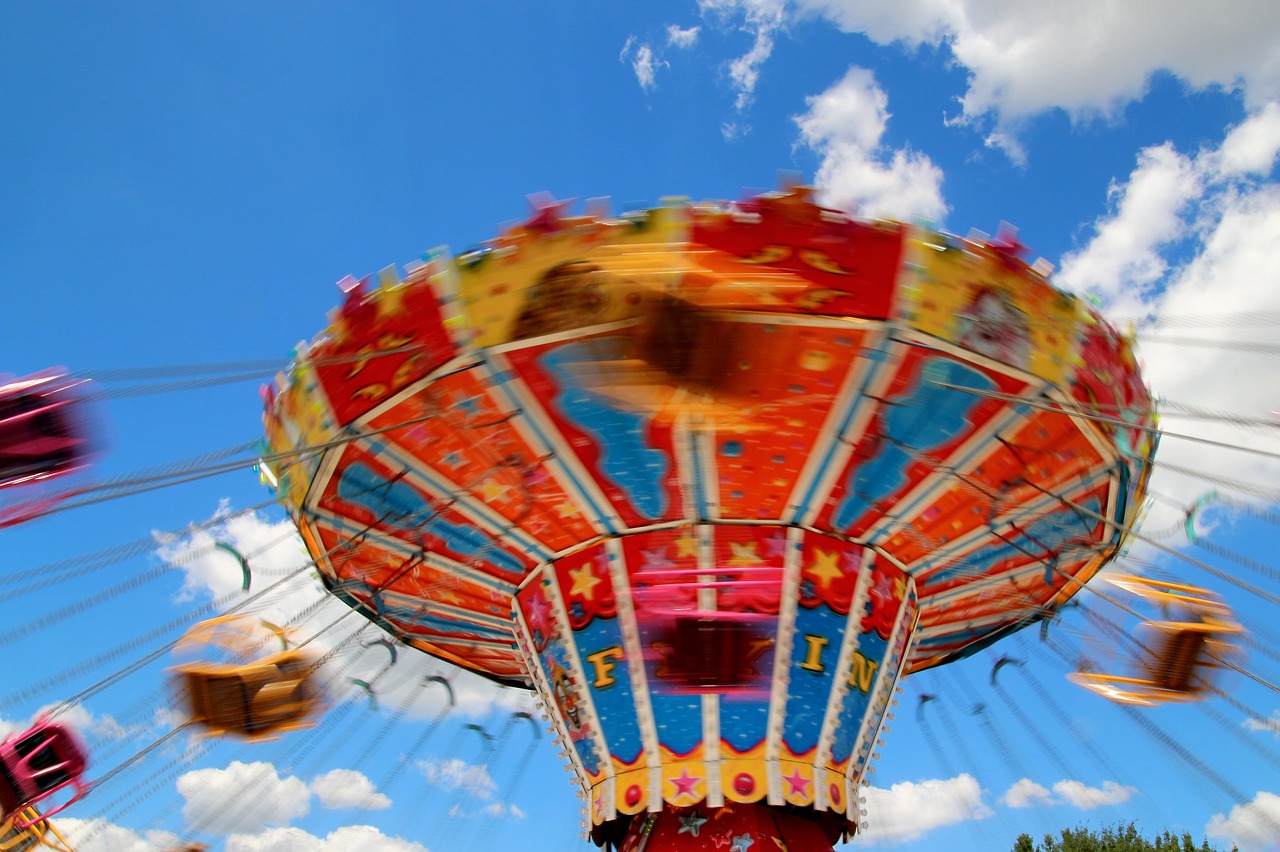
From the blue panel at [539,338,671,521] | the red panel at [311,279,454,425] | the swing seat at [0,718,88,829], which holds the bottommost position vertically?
the swing seat at [0,718,88,829]

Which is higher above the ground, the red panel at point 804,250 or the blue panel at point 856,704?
the red panel at point 804,250

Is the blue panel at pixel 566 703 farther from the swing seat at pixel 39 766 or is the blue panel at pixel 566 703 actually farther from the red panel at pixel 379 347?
the swing seat at pixel 39 766

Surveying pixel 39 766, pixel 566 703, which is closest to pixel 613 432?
pixel 566 703

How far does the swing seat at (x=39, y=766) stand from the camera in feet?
29.8

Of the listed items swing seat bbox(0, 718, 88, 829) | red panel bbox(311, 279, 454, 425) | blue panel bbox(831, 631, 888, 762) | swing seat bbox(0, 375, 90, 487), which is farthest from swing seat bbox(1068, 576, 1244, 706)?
swing seat bbox(0, 718, 88, 829)

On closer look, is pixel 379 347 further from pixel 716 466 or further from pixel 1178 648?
pixel 1178 648

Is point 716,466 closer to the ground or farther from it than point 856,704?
farther from it

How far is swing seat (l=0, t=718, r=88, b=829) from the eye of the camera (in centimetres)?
909

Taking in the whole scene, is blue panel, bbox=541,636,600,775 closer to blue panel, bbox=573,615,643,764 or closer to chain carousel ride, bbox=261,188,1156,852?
chain carousel ride, bbox=261,188,1156,852

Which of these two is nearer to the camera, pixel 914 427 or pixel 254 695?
pixel 914 427

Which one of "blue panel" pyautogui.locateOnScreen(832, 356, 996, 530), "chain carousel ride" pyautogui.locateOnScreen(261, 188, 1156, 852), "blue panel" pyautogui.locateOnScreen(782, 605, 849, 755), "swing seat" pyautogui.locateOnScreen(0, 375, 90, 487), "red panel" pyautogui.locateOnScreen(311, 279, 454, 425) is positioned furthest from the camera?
"blue panel" pyautogui.locateOnScreen(782, 605, 849, 755)

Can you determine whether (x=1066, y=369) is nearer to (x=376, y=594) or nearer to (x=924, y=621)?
(x=924, y=621)

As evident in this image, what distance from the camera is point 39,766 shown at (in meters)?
9.27

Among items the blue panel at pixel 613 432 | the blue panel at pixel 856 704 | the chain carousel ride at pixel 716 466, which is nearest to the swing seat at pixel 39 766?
the chain carousel ride at pixel 716 466
